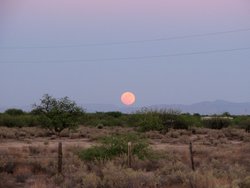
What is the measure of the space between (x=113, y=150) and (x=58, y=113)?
2591 centimetres

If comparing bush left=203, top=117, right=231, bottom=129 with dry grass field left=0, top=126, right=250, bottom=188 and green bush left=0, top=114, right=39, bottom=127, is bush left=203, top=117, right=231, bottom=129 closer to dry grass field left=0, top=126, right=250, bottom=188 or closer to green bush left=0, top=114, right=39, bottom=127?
green bush left=0, top=114, right=39, bottom=127

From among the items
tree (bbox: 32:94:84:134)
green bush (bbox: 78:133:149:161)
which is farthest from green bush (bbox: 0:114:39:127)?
green bush (bbox: 78:133:149:161)

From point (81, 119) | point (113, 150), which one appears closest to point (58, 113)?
point (81, 119)

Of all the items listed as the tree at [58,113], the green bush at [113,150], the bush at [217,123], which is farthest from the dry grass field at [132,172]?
the bush at [217,123]

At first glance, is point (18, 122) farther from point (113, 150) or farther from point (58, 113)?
point (113, 150)

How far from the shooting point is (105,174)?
59.9 ft

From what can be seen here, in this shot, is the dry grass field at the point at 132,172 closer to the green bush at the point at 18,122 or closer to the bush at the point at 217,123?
the green bush at the point at 18,122

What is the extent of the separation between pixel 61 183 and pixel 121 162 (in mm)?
5623

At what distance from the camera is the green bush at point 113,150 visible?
24.8 m

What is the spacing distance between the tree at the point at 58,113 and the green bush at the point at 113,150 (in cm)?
2492

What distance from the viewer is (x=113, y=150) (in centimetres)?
2509

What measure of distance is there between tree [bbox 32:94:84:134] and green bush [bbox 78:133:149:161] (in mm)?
24921

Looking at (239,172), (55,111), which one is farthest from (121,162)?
(55,111)

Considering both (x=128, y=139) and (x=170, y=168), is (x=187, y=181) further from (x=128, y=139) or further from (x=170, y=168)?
(x=128, y=139)
